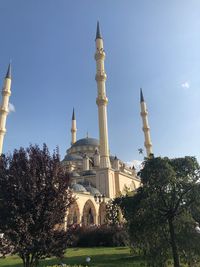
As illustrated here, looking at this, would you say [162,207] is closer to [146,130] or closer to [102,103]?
[102,103]

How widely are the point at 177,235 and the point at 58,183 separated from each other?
5.42m

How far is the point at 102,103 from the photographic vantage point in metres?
37.1

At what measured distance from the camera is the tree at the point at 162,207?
11680mm

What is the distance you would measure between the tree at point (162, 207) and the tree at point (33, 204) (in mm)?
4011

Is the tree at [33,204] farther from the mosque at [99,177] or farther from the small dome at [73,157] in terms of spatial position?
the small dome at [73,157]

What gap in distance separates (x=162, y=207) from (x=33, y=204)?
568cm

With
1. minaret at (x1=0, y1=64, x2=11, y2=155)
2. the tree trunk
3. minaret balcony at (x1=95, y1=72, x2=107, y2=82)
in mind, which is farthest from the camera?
minaret balcony at (x1=95, y1=72, x2=107, y2=82)

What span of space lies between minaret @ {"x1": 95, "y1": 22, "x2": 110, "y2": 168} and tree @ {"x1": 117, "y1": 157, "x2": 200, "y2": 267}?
933 inches

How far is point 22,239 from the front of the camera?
7938 mm

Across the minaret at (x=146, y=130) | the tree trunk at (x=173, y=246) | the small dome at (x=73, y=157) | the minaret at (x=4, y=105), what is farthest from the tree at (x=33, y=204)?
the small dome at (x=73, y=157)

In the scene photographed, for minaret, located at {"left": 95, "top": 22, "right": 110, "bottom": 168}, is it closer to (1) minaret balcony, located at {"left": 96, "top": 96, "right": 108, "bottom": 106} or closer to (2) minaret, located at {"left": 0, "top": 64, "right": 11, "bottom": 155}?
(1) minaret balcony, located at {"left": 96, "top": 96, "right": 108, "bottom": 106}

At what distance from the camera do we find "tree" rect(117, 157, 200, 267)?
38.3 feet

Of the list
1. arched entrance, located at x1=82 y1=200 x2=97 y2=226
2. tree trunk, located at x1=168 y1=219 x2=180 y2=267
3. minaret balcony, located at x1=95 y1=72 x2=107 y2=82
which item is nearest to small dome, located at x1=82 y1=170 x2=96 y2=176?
arched entrance, located at x1=82 y1=200 x2=97 y2=226

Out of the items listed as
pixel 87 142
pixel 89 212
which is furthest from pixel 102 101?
pixel 87 142
